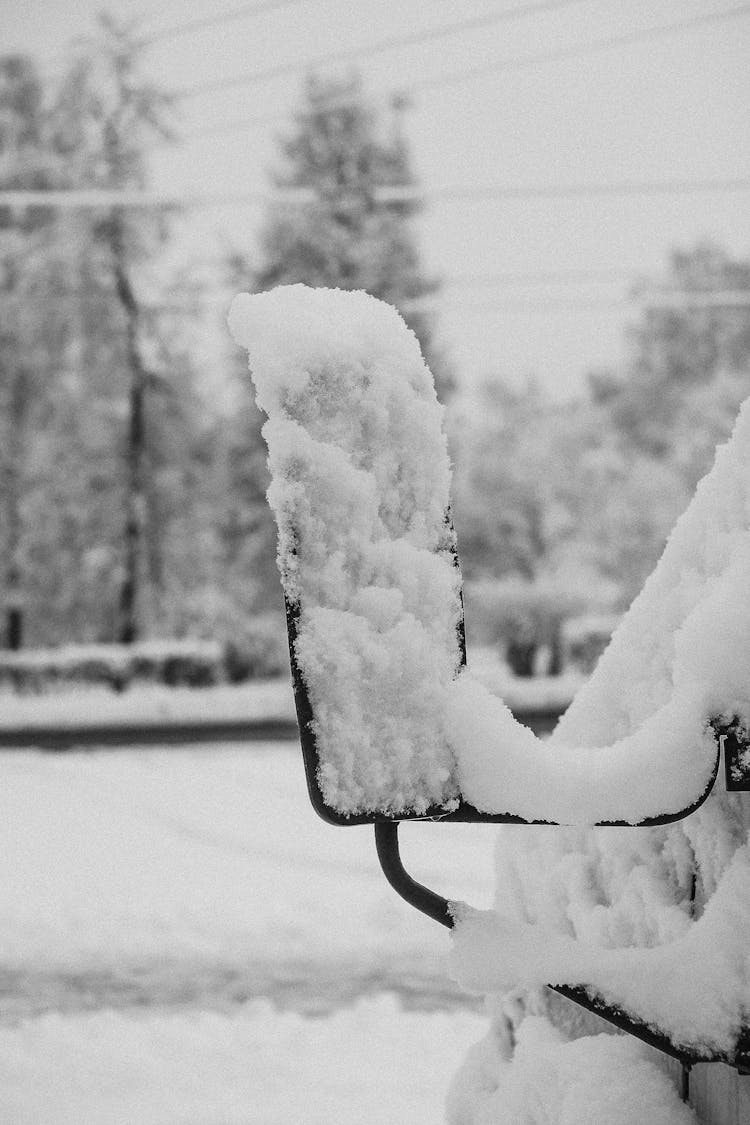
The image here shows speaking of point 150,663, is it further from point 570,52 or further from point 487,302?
point 570,52

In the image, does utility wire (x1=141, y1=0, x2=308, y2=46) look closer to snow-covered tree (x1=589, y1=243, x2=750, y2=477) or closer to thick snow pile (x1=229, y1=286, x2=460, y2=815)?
snow-covered tree (x1=589, y1=243, x2=750, y2=477)

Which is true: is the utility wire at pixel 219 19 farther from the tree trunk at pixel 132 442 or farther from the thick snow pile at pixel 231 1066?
the thick snow pile at pixel 231 1066

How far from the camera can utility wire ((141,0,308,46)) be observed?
15250 mm

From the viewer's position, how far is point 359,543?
1.08m

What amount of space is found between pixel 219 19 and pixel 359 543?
1588 centimetres

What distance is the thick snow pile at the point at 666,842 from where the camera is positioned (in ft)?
3.62

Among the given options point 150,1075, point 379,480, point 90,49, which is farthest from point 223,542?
point 379,480

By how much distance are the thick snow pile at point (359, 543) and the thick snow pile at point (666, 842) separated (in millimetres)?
66

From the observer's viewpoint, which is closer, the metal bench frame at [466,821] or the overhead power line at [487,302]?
the metal bench frame at [466,821]

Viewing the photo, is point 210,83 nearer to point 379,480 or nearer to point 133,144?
point 133,144

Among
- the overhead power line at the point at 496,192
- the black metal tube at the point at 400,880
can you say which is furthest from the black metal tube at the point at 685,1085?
the overhead power line at the point at 496,192

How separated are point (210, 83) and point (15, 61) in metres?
13.6

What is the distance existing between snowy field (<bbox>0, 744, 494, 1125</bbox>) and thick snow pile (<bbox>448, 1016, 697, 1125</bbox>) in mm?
2149

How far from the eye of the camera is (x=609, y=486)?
26328 millimetres
